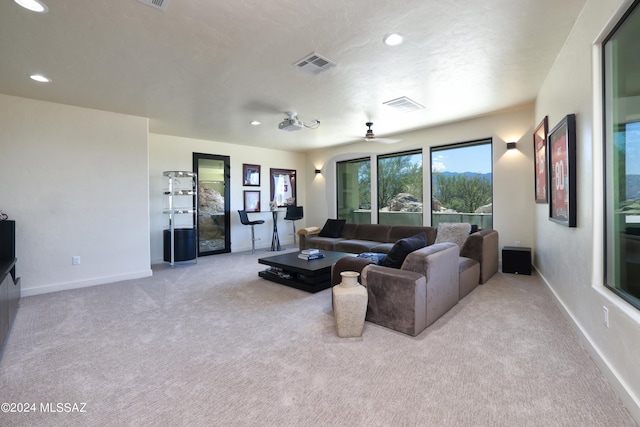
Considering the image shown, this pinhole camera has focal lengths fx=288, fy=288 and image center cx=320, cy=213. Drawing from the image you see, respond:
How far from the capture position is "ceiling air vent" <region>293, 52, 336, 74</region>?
9.64 ft

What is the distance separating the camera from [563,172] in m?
2.85

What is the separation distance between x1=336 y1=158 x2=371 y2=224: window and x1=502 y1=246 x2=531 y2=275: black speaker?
3189mm

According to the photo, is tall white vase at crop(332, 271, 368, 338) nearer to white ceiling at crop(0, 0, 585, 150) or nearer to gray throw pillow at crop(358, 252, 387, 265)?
gray throw pillow at crop(358, 252, 387, 265)

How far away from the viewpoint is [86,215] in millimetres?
4410

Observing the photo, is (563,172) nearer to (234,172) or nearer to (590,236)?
(590,236)

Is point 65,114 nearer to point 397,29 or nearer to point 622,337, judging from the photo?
point 397,29

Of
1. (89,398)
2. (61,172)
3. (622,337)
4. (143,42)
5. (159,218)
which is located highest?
(143,42)

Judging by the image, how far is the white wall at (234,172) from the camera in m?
6.04

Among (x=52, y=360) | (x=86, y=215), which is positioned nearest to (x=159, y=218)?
(x=86, y=215)

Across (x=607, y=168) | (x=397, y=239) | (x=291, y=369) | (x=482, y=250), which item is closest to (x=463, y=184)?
(x=397, y=239)

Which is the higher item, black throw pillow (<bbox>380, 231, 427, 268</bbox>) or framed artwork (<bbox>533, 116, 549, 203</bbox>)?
framed artwork (<bbox>533, 116, 549, 203</bbox>)

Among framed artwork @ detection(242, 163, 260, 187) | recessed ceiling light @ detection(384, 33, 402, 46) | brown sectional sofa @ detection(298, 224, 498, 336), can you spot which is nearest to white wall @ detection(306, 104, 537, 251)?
brown sectional sofa @ detection(298, 224, 498, 336)

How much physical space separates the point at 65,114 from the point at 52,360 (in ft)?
11.9

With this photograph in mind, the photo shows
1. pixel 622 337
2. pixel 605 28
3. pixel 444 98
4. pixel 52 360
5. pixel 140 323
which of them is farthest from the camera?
pixel 444 98
